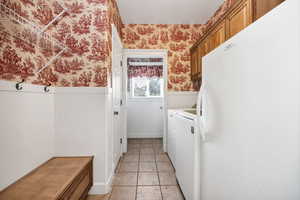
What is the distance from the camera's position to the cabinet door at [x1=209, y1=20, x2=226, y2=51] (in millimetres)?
1998

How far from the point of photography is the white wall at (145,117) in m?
4.63

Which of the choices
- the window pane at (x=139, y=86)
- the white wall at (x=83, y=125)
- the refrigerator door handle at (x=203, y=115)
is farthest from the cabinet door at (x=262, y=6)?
the window pane at (x=139, y=86)

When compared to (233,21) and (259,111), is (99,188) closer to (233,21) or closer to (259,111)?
(259,111)

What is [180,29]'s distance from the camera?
3.33m

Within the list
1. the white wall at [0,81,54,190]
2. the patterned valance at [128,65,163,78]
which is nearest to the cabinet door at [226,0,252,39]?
the white wall at [0,81,54,190]

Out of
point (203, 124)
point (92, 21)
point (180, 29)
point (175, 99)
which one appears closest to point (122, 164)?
point (175, 99)

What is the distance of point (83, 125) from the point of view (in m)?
1.85

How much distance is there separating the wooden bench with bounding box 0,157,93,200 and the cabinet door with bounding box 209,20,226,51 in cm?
218

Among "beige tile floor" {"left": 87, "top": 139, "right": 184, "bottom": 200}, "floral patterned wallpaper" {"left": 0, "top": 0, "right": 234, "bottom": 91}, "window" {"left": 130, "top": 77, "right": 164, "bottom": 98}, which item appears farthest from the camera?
"window" {"left": 130, "top": 77, "right": 164, "bottom": 98}

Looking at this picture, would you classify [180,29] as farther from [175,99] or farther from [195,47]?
[175,99]

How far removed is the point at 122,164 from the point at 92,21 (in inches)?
86.2

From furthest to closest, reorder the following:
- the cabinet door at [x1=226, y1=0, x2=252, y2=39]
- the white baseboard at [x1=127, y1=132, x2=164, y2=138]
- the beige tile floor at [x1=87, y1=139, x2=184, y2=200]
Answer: the white baseboard at [x1=127, y1=132, x2=164, y2=138] → the beige tile floor at [x1=87, y1=139, x2=184, y2=200] → the cabinet door at [x1=226, y1=0, x2=252, y2=39]

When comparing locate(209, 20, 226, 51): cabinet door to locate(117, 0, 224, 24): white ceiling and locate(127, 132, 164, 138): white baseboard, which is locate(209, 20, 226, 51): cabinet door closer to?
locate(117, 0, 224, 24): white ceiling

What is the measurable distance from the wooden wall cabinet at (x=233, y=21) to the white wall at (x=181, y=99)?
539 millimetres
